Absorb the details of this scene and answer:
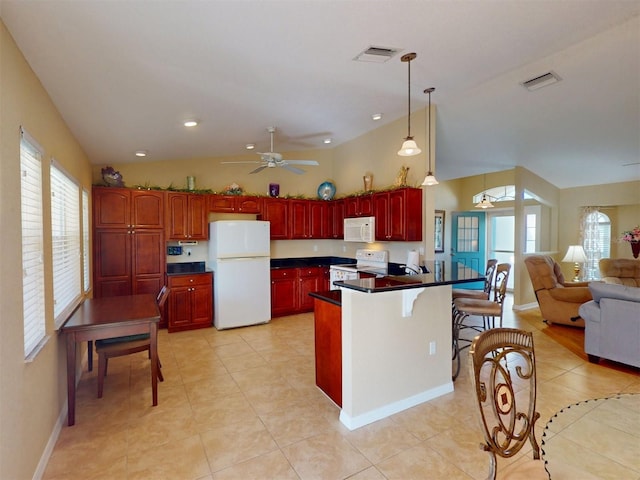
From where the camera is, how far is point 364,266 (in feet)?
18.2

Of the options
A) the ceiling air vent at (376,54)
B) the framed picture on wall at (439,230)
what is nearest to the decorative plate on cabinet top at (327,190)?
the framed picture on wall at (439,230)

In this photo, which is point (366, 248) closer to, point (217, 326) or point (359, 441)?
point (217, 326)

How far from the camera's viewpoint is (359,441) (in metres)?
2.31

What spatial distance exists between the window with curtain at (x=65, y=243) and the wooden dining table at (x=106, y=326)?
144mm

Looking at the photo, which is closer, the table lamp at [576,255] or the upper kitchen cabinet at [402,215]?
the upper kitchen cabinet at [402,215]

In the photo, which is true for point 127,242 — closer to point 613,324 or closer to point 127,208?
point 127,208

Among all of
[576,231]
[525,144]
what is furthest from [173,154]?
[576,231]

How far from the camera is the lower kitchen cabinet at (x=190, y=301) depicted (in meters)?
4.93

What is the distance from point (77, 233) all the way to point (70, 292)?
753 millimetres

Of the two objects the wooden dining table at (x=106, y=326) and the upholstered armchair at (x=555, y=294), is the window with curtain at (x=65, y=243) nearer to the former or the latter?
the wooden dining table at (x=106, y=326)

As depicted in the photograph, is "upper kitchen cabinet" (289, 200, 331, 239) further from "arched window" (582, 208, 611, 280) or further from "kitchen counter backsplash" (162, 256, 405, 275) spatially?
"arched window" (582, 208, 611, 280)

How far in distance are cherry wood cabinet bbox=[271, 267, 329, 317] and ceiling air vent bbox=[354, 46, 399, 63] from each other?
3.79m

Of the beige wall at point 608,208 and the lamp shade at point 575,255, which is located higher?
the beige wall at point 608,208

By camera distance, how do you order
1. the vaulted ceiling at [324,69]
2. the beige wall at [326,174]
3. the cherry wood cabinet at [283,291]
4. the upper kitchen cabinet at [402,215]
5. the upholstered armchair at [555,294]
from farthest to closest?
the cherry wood cabinet at [283,291] < the upholstered armchair at [555,294] < the beige wall at [326,174] < the upper kitchen cabinet at [402,215] < the vaulted ceiling at [324,69]
